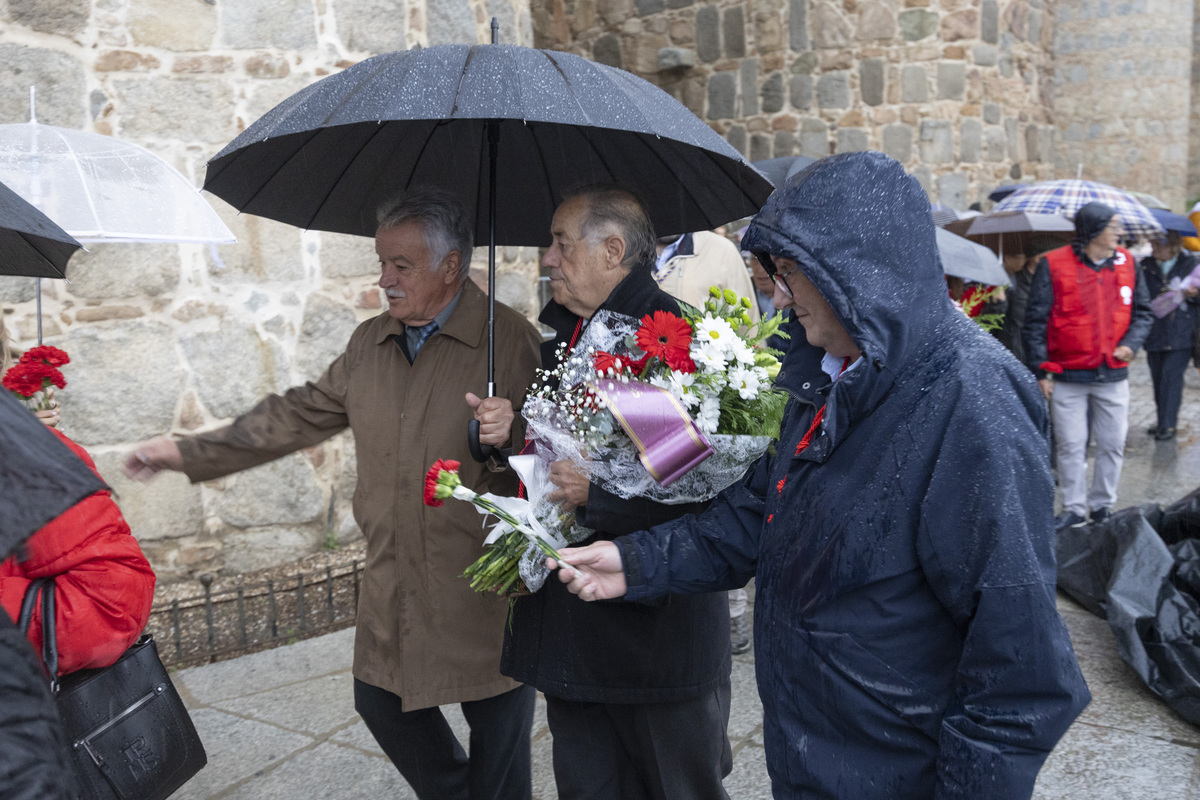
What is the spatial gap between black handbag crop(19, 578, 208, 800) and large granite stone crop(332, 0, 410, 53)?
4.12m

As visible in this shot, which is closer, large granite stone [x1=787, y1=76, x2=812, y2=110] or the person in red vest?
the person in red vest

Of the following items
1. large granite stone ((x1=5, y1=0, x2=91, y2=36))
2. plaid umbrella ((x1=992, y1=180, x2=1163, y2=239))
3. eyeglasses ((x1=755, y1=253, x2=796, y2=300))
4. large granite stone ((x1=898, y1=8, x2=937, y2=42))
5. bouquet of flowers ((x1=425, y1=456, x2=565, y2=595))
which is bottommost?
bouquet of flowers ((x1=425, y1=456, x2=565, y2=595))

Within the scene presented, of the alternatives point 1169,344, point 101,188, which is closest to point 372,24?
point 101,188

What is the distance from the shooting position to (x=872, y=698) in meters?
1.63

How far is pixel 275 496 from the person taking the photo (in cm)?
548

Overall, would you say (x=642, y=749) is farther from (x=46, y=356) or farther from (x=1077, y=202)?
(x=1077, y=202)

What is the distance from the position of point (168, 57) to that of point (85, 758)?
394cm

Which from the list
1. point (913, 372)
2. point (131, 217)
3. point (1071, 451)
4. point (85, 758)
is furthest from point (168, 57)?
point (1071, 451)

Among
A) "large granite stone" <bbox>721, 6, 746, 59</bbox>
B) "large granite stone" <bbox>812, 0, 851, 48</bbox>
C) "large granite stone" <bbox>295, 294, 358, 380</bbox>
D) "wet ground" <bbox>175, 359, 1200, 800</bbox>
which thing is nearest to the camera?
"wet ground" <bbox>175, 359, 1200, 800</bbox>

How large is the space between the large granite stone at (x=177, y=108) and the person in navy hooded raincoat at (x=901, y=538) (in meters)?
4.24

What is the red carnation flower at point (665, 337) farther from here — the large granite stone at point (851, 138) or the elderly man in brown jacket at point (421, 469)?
the large granite stone at point (851, 138)

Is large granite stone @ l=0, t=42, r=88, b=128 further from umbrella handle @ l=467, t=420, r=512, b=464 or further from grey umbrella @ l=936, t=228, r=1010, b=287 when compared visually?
grey umbrella @ l=936, t=228, r=1010, b=287

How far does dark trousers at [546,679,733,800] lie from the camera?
2.47m

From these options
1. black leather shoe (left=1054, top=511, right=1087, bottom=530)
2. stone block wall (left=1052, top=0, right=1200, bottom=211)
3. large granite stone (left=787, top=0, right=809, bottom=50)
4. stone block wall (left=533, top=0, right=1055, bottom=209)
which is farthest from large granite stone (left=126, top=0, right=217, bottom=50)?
stone block wall (left=1052, top=0, right=1200, bottom=211)
